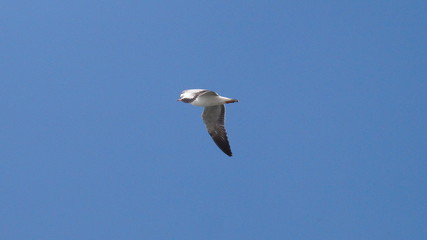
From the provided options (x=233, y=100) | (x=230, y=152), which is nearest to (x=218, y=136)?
(x=230, y=152)

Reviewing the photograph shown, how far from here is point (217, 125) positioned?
23703 mm

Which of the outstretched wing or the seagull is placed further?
the outstretched wing

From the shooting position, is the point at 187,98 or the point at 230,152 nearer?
the point at 187,98

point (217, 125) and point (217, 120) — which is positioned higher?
point (217, 120)

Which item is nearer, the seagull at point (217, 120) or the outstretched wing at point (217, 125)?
the seagull at point (217, 120)

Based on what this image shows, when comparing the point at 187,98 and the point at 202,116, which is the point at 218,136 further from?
the point at 187,98

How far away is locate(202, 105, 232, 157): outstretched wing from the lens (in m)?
23.5

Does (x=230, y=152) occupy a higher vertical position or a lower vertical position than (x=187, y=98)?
lower

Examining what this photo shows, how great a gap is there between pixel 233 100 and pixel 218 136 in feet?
7.51

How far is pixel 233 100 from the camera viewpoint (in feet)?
72.5

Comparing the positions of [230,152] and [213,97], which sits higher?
[213,97]

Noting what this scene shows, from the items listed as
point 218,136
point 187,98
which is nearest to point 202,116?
point 218,136

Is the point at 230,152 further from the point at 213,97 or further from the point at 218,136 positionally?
the point at 213,97

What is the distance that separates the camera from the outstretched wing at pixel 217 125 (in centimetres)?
2352
